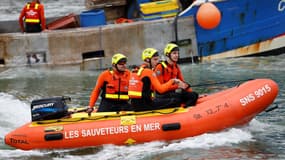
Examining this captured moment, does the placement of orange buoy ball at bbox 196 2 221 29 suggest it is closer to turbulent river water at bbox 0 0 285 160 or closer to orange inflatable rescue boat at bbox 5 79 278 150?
turbulent river water at bbox 0 0 285 160

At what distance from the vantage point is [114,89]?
12.1 meters

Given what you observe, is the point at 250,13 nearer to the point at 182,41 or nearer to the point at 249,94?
the point at 182,41

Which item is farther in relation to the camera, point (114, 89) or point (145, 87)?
point (114, 89)

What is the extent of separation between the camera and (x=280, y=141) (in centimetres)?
1205

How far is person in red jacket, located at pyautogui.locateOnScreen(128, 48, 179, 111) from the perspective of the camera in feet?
38.4

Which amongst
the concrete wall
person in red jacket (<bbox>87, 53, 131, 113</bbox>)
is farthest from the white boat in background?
person in red jacket (<bbox>87, 53, 131, 113</bbox>)

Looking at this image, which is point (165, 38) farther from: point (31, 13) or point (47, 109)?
point (47, 109)

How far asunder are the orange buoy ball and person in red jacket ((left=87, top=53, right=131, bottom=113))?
6.28 m

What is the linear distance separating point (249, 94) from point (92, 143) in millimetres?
2567

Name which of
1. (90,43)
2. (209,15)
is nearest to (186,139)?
(209,15)

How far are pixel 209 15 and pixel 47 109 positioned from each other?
709 centimetres

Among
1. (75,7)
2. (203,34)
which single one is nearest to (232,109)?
(203,34)

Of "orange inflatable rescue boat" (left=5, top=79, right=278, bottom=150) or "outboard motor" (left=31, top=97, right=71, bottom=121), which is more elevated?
"outboard motor" (left=31, top=97, right=71, bottom=121)

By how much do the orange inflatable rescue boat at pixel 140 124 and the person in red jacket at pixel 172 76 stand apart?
0.65 feet
